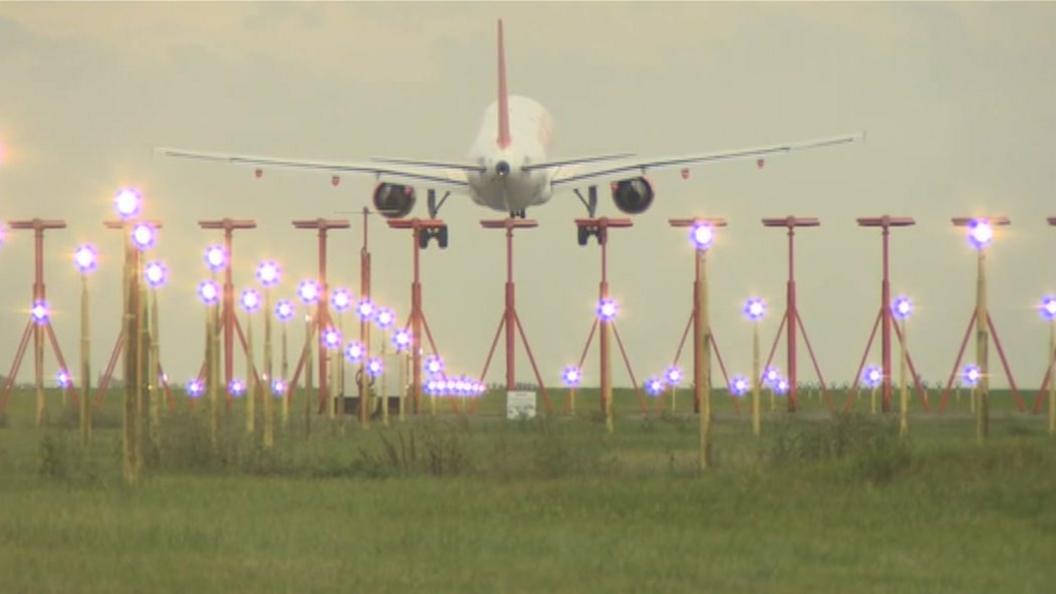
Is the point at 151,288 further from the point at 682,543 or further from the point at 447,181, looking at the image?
the point at 447,181

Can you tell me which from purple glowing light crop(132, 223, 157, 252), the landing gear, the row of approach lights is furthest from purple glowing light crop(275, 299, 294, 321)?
the landing gear

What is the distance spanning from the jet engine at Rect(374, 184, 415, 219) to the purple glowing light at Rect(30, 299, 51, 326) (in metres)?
19.4

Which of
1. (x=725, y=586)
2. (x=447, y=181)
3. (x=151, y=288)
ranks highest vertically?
(x=447, y=181)

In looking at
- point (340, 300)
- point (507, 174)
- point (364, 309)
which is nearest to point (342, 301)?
point (340, 300)

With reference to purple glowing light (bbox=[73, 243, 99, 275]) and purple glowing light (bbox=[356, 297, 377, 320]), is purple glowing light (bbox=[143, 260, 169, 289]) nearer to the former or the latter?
purple glowing light (bbox=[73, 243, 99, 275])

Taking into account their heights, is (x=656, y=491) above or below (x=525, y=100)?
below

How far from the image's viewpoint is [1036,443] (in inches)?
1406

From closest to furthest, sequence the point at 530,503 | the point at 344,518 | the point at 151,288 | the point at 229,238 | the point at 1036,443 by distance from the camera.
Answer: the point at 344,518 < the point at 530,503 < the point at 1036,443 < the point at 151,288 < the point at 229,238

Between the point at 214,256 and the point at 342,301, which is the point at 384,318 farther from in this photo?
the point at 214,256

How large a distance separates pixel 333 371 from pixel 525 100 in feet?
116

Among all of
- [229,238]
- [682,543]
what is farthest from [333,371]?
[682,543]

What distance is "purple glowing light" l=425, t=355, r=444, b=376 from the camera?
84.3 meters

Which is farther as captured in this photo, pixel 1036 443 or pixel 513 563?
pixel 1036 443

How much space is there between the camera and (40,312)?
61.1m
